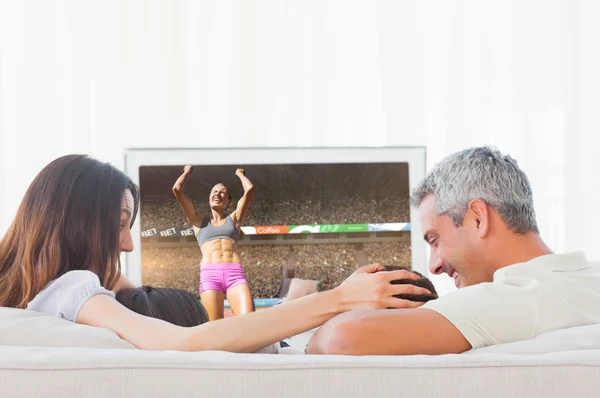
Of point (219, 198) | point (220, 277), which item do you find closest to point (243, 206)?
point (219, 198)

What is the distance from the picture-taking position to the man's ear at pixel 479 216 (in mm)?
1402

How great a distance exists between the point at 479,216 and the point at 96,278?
824 mm

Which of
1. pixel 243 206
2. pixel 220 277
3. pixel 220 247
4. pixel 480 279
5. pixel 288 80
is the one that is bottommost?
pixel 220 277

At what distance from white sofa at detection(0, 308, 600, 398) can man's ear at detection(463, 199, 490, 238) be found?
628 millimetres

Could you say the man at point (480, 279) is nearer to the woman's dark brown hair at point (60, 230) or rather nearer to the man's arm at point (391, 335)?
the man's arm at point (391, 335)

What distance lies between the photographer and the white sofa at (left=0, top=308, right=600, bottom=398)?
758 millimetres

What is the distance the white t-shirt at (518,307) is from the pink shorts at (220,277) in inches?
98.6

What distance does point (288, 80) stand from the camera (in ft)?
11.7

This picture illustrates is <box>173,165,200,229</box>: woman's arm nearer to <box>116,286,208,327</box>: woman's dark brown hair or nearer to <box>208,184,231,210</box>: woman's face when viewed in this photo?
<box>208,184,231,210</box>: woman's face

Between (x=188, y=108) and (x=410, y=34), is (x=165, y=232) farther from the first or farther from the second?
(x=410, y=34)

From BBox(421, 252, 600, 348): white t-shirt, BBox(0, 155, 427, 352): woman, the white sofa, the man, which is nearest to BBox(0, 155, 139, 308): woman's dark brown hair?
BBox(0, 155, 427, 352): woman

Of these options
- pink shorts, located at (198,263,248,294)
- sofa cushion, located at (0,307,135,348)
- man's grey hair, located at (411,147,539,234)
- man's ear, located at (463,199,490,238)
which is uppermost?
man's grey hair, located at (411,147,539,234)

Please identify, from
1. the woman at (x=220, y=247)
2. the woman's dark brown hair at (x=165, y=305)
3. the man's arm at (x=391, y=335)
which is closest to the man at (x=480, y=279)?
the man's arm at (x=391, y=335)

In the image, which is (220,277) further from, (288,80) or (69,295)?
(69,295)
